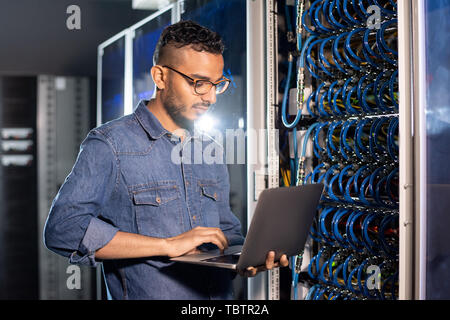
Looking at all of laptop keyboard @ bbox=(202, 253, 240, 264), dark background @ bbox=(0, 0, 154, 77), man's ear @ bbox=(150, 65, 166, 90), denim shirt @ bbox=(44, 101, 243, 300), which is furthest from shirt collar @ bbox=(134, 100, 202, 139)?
dark background @ bbox=(0, 0, 154, 77)

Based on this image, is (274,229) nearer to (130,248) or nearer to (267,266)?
(267,266)

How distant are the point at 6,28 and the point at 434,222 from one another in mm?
2555

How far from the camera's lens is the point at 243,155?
9.63 feet

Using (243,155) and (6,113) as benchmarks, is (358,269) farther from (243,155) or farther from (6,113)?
(6,113)

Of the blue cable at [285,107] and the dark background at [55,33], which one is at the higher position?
the dark background at [55,33]

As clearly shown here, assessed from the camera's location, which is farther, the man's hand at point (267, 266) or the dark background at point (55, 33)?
the dark background at point (55, 33)

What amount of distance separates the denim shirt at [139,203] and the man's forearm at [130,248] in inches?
1.3

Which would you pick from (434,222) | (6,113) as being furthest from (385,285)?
(6,113)

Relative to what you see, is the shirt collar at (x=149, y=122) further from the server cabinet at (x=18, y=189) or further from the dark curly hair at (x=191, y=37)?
the server cabinet at (x=18, y=189)

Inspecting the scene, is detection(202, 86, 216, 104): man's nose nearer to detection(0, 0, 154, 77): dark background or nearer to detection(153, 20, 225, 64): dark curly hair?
detection(153, 20, 225, 64): dark curly hair

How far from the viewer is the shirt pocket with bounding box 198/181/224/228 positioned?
1.94 m

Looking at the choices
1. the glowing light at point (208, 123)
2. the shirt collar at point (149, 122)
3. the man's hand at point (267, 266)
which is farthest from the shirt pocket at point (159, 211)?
the glowing light at point (208, 123)

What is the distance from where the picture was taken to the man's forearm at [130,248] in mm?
1620

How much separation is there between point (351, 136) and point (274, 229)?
1224mm
